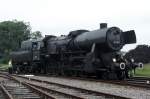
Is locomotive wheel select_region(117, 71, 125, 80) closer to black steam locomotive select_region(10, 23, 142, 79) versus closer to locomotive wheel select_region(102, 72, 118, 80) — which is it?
black steam locomotive select_region(10, 23, 142, 79)

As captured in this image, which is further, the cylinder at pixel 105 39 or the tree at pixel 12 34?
the tree at pixel 12 34

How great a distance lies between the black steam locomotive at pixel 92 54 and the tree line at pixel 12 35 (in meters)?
69.5

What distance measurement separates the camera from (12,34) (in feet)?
389

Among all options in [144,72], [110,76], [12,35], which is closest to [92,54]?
[110,76]

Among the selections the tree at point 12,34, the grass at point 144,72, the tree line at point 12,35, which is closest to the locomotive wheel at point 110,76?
the grass at point 144,72

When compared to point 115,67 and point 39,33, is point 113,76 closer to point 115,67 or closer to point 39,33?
point 115,67

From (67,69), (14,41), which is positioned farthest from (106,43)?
(14,41)

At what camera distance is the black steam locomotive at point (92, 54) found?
27359 mm

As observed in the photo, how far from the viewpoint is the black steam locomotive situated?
89.8 ft

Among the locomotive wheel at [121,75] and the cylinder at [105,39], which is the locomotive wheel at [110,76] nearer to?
the locomotive wheel at [121,75]

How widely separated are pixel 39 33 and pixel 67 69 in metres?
95.2

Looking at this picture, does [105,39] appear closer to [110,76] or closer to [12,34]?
[110,76]

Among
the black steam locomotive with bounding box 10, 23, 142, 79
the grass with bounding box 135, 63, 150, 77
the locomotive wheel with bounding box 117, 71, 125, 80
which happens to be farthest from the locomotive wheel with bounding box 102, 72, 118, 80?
the grass with bounding box 135, 63, 150, 77

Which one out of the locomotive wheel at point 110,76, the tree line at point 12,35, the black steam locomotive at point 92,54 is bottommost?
the locomotive wheel at point 110,76
